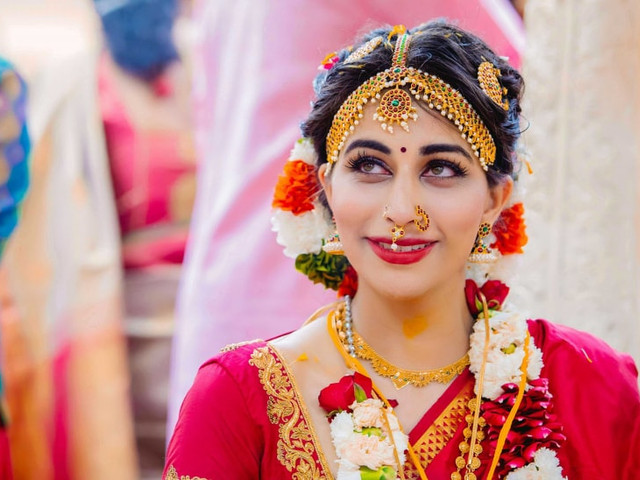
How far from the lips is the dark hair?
0.79ft

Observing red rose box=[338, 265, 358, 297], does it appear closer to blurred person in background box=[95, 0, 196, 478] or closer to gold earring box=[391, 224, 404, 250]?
gold earring box=[391, 224, 404, 250]

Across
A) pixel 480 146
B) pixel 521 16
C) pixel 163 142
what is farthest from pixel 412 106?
pixel 163 142

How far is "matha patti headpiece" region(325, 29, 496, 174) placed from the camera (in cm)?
197

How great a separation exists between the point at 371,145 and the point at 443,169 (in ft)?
0.51

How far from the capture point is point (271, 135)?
9.62 feet

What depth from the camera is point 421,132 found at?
6.48 ft

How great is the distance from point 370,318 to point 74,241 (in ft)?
8.17

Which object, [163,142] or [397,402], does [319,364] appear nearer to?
[397,402]

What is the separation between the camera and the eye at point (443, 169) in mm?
1992

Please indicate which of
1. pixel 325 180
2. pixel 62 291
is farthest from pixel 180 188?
pixel 325 180

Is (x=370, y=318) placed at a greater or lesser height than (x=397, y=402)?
greater

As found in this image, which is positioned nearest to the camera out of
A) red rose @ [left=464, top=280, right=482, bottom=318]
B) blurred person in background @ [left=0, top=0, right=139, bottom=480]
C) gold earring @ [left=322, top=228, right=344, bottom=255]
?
gold earring @ [left=322, top=228, right=344, bottom=255]

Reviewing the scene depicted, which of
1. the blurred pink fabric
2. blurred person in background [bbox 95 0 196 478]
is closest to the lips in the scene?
the blurred pink fabric

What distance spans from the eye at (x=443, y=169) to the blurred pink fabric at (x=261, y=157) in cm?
83
